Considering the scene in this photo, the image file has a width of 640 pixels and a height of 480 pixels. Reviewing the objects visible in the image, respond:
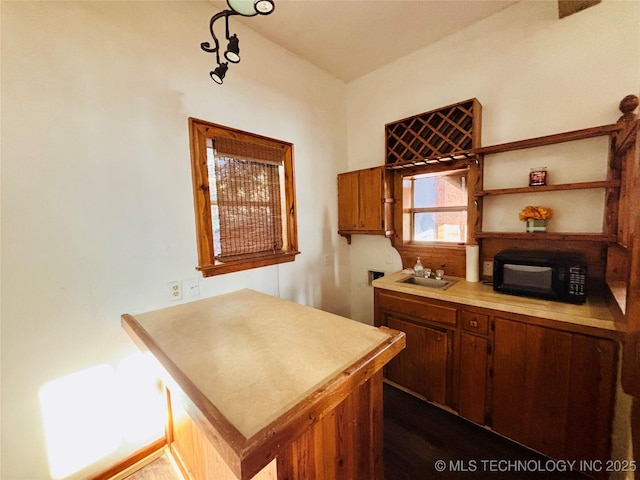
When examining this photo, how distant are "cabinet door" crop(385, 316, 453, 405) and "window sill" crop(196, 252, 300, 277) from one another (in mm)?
1005

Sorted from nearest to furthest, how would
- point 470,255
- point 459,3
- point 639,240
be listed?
point 639,240
point 459,3
point 470,255

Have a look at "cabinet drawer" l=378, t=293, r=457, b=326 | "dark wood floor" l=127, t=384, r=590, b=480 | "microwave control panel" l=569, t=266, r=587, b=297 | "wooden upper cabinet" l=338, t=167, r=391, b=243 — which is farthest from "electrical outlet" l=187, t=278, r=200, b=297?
"microwave control panel" l=569, t=266, r=587, b=297

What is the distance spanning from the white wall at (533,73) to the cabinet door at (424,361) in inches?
30.3

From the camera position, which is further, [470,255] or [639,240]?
[470,255]

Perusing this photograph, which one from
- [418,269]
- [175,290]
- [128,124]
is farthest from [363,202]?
[128,124]

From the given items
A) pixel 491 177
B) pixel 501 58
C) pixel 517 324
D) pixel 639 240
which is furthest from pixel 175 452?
pixel 501 58

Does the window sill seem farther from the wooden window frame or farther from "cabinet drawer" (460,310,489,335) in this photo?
"cabinet drawer" (460,310,489,335)

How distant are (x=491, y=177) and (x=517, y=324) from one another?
1.11m

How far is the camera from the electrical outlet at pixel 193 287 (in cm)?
167

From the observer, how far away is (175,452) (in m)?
1.47

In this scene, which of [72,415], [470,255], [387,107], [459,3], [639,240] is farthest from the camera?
[387,107]

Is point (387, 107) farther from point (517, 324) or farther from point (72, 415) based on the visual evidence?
point (72, 415)

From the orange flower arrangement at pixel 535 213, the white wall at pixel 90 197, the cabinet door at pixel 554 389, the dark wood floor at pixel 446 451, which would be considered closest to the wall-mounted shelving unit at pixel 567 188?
the orange flower arrangement at pixel 535 213

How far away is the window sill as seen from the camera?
5.67 feet
